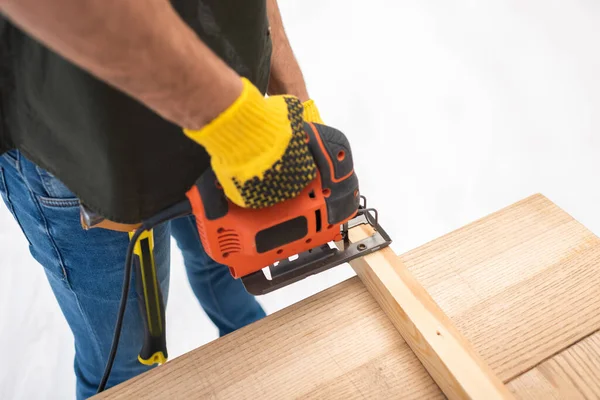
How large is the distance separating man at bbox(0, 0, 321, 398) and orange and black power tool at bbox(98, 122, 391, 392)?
1.5 inches

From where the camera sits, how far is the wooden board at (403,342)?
832 millimetres

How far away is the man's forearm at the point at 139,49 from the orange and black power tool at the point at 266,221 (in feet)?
0.64

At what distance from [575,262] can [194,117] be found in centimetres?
78

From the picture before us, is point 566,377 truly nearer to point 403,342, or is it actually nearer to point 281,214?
point 403,342

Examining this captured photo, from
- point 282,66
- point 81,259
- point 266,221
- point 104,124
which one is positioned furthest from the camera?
point 282,66

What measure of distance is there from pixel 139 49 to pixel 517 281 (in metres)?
0.78

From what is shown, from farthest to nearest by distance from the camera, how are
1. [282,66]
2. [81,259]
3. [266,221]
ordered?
1. [282,66]
2. [81,259]
3. [266,221]

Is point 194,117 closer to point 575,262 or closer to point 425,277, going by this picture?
point 425,277

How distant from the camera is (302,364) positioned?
0.85 meters

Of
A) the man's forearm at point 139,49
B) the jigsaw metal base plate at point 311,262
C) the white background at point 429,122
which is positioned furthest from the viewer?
the white background at point 429,122

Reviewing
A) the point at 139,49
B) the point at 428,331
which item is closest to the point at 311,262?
the point at 428,331

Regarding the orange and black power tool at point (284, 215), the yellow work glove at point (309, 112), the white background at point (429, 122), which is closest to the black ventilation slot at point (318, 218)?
the orange and black power tool at point (284, 215)

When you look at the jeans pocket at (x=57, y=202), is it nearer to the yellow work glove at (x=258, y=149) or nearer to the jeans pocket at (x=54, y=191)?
the jeans pocket at (x=54, y=191)

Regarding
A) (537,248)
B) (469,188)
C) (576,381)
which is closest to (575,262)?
(537,248)
